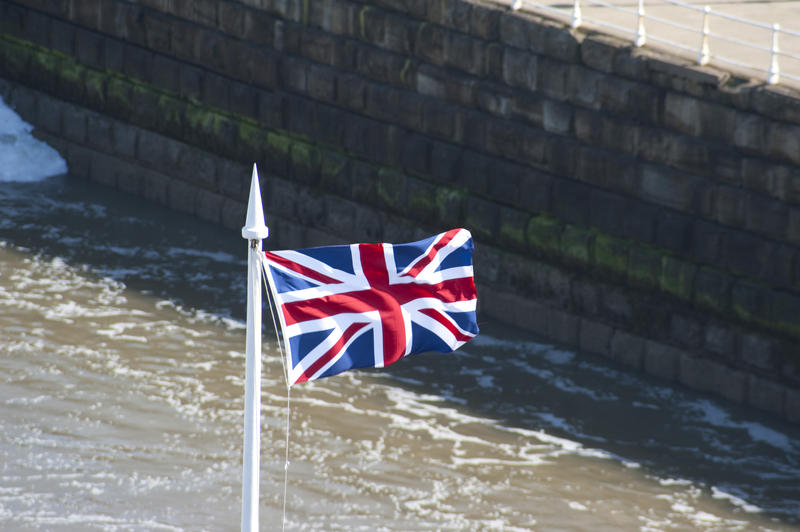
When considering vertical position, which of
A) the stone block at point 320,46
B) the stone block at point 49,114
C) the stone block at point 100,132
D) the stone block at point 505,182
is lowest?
the stone block at point 505,182

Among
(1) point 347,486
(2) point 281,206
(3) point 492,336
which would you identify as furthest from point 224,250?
(1) point 347,486

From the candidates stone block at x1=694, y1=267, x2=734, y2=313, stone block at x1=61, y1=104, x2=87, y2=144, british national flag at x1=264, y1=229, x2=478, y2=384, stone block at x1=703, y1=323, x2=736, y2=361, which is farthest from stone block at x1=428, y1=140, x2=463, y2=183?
british national flag at x1=264, y1=229, x2=478, y2=384

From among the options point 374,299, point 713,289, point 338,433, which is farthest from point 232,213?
point 374,299

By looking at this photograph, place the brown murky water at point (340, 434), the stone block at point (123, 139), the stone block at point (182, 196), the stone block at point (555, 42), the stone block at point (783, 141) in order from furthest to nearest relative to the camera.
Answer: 1. the stone block at point (123, 139)
2. the stone block at point (182, 196)
3. the stone block at point (555, 42)
4. the stone block at point (783, 141)
5. the brown murky water at point (340, 434)

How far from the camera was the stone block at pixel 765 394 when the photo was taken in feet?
51.5

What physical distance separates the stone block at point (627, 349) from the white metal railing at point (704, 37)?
10.3ft

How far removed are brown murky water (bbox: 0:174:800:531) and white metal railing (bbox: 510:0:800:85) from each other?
3.53m

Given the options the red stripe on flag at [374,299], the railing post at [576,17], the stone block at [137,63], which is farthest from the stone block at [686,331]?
the stone block at [137,63]

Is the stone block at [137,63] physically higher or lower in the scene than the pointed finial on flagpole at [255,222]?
higher

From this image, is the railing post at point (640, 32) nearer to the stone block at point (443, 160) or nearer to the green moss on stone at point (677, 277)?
the green moss on stone at point (677, 277)

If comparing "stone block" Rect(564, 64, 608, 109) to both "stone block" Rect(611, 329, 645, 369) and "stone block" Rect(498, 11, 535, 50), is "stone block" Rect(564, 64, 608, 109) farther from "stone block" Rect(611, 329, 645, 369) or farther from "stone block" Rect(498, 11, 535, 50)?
"stone block" Rect(611, 329, 645, 369)

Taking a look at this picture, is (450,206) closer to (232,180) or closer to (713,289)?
(713,289)

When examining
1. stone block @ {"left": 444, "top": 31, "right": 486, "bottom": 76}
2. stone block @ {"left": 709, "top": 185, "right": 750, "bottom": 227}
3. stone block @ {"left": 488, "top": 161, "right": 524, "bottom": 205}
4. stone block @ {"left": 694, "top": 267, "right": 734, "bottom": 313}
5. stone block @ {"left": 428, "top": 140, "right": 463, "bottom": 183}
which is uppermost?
stone block @ {"left": 444, "top": 31, "right": 486, "bottom": 76}

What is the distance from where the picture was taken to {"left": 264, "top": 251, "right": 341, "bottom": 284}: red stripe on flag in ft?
28.8
